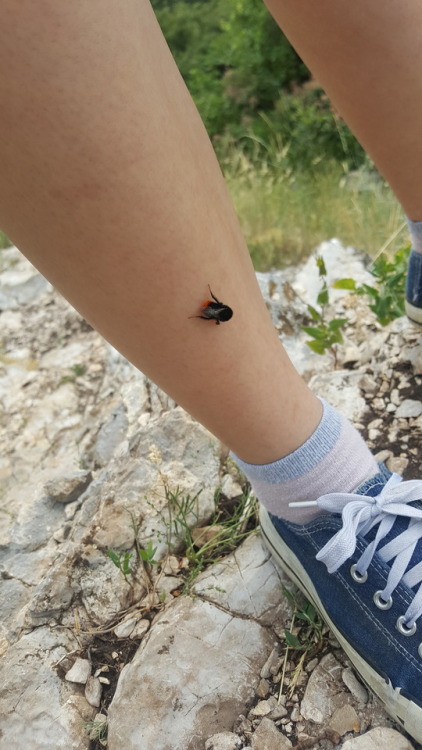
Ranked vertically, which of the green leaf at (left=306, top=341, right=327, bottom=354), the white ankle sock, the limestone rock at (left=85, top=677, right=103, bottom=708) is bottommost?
the green leaf at (left=306, top=341, right=327, bottom=354)

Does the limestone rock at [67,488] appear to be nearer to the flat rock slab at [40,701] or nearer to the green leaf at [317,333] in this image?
the flat rock slab at [40,701]

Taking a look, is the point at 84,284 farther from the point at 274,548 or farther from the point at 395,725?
the point at 395,725

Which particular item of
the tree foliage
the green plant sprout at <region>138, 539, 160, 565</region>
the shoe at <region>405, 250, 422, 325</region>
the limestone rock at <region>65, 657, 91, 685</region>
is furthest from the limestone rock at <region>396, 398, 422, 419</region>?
the tree foliage

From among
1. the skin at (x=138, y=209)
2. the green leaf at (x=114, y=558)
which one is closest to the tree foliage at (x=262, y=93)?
the green leaf at (x=114, y=558)

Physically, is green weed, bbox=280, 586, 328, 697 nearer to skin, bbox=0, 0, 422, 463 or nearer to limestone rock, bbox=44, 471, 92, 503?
skin, bbox=0, 0, 422, 463

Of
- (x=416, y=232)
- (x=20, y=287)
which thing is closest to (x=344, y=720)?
(x=416, y=232)

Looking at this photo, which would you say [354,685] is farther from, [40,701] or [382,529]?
[40,701]
